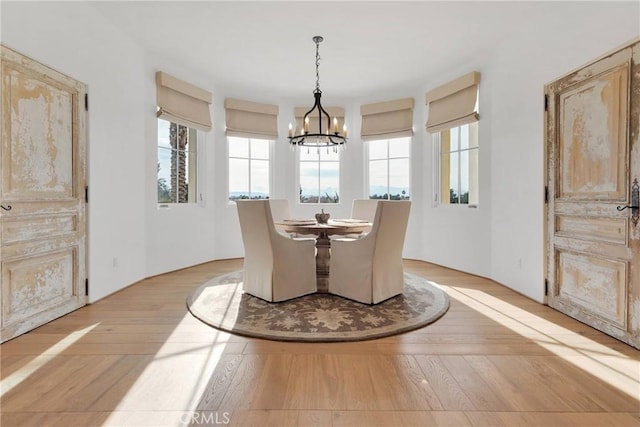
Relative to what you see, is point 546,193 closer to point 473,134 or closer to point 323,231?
point 473,134

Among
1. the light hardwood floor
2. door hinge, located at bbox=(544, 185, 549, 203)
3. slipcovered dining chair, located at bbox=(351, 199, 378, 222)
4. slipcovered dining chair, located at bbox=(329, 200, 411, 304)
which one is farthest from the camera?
slipcovered dining chair, located at bbox=(351, 199, 378, 222)

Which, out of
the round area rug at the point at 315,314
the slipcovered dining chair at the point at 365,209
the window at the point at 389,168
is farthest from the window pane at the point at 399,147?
the round area rug at the point at 315,314

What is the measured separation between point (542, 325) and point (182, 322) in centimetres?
274

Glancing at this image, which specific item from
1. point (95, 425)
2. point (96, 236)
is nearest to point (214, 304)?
point (96, 236)

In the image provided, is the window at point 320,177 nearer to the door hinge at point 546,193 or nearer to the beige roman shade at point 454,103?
the beige roman shade at point 454,103

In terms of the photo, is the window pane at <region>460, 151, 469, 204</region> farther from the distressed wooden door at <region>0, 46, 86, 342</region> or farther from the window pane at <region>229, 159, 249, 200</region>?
the distressed wooden door at <region>0, 46, 86, 342</region>

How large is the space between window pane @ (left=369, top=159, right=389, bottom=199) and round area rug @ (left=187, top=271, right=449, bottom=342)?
2.22m

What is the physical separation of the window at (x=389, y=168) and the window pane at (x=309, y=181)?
0.92 metres

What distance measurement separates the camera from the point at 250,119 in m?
5.09

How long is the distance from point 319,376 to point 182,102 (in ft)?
12.6

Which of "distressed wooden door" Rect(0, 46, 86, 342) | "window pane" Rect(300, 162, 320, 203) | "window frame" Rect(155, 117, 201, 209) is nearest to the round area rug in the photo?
"distressed wooden door" Rect(0, 46, 86, 342)

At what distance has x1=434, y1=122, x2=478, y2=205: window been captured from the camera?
4156mm

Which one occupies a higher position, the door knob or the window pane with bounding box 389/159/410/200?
the window pane with bounding box 389/159/410/200

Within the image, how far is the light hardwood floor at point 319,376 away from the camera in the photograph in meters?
1.44
